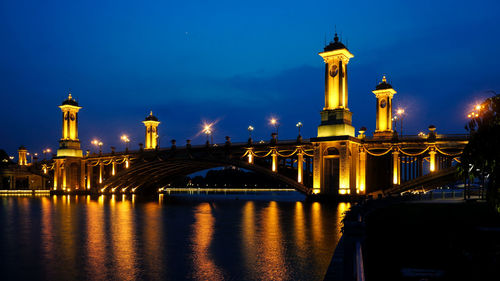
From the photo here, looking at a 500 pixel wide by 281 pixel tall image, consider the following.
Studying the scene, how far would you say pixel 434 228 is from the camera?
2208cm

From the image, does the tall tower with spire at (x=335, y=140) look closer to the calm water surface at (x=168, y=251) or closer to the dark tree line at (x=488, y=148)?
the calm water surface at (x=168, y=251)

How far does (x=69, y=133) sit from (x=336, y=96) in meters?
67.7

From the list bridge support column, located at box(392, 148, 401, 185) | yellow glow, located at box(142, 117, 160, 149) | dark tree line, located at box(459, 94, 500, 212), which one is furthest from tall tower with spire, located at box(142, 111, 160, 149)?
dark tree line, located at box(459, 94, 500, 212)

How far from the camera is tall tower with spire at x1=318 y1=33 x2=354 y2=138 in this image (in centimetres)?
5534

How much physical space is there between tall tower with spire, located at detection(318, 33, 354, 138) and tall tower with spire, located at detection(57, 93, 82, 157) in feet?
213

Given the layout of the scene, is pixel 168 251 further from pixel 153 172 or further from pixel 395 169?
pixel 153 172

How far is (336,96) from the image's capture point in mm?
56750

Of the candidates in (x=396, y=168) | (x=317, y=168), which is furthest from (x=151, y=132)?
(x=396, y=168)

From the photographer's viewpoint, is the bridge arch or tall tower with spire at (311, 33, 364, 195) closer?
tall tower with spire at (311, 33, 364, 195)

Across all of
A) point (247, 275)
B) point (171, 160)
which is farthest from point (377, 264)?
point (171, 160)

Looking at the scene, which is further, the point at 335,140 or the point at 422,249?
the point at 335,140

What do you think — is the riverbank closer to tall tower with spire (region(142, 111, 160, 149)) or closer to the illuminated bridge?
the illuminated bridge

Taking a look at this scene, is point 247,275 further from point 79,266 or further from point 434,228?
point 434,228

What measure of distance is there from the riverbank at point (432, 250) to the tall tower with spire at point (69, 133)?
8891 cm
